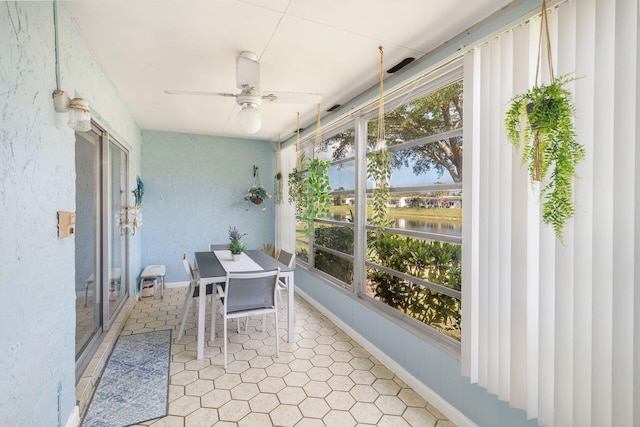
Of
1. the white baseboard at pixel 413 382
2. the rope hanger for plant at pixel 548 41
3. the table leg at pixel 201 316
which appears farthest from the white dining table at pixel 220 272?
the rope hanger for plant at pixel 548 41

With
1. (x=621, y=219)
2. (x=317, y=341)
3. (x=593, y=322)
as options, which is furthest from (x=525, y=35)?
(x=317, y=341)

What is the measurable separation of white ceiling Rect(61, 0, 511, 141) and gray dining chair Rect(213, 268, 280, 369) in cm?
171

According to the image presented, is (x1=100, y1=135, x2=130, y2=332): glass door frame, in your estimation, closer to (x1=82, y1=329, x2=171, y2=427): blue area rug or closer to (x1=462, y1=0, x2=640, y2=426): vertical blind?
(x1=82, y1=329, x2=171, y2=427): blue area rug

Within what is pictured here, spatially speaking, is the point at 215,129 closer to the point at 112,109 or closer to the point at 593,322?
the point at 112,109

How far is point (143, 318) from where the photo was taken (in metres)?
3.52

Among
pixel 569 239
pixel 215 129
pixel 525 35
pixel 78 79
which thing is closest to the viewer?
pixel 569 239

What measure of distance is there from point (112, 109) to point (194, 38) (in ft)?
4.70

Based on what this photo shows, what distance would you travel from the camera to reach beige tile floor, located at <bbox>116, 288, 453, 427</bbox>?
1.95 meters

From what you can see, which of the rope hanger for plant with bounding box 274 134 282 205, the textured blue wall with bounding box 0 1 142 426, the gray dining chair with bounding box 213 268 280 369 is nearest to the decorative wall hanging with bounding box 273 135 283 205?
the rope hanger for plant with bounding box 274 134 282 205

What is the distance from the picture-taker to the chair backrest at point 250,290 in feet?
8.33

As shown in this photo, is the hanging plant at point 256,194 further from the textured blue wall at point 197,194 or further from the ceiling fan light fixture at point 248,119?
the ceiling fan light fixture at point 248,119

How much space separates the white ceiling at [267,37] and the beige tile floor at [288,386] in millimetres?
2460

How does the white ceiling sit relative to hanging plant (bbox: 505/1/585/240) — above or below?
above

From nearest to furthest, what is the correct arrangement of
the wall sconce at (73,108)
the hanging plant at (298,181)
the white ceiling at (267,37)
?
1. the wall sconce at (73,108)
2. the white ceiling at (267,37)
3. the hanging plant at (298,181)
